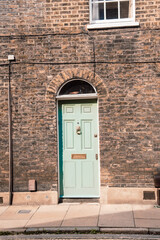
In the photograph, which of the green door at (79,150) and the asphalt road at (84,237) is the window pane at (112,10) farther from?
the asphalt road at (84,237)

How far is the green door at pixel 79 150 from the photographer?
7062 mm

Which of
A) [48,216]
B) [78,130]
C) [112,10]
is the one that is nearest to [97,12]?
[112,10]

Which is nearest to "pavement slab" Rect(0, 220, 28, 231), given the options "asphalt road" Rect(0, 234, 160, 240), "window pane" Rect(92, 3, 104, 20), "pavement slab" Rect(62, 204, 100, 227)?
"asphalt road" Rect(0, 234, 160, 240)

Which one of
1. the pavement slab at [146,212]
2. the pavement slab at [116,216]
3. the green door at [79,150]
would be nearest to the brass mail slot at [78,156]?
the green door at [79,150]

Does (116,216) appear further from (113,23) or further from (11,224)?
(113,23)

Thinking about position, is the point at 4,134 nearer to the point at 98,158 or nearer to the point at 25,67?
the point at 25,67

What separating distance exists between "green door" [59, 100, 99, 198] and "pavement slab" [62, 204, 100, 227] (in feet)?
1.40

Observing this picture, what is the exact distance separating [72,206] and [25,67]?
3.63 metres

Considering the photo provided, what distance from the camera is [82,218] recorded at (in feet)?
19.2

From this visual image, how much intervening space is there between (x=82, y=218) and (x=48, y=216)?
76cm

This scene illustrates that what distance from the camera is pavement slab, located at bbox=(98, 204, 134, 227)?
5.46 m

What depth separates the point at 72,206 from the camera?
6738 millimetres

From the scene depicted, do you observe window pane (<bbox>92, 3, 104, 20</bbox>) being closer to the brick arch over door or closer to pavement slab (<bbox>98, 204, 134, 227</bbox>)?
the brick arch over door

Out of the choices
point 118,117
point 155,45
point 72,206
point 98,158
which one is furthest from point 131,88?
point 72,206
